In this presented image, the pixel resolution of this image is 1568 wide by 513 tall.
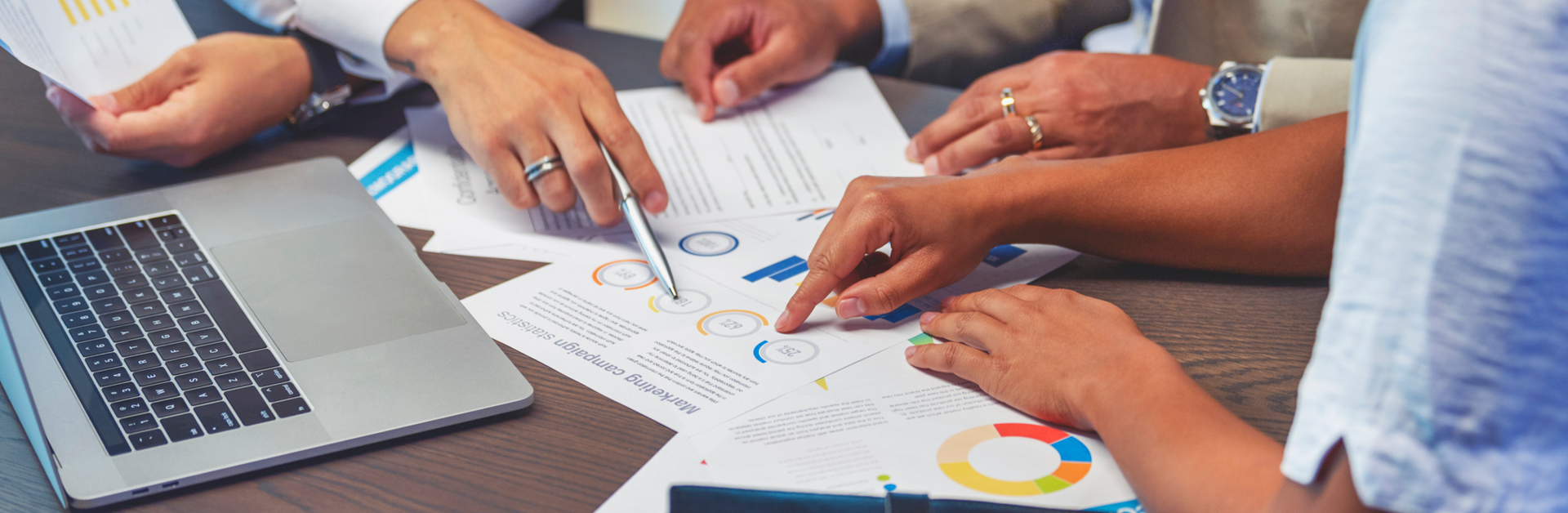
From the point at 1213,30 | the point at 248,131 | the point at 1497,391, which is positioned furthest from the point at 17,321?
the point at 1213,30

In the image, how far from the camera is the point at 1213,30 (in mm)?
1051

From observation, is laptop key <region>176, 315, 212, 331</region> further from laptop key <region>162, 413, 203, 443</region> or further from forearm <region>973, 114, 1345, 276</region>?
forearm <region>973, 114, 1345, 276</region>

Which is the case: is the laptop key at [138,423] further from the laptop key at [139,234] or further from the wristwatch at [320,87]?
the wristwatch at [320,87]

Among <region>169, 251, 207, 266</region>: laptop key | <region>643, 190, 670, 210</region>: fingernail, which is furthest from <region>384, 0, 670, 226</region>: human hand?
<region>169, 251, 207, 266</region>: laptop key

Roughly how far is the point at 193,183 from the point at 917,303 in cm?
60

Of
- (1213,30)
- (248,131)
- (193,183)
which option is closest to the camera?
(193,183)

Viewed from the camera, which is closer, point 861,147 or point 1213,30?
point 861,147

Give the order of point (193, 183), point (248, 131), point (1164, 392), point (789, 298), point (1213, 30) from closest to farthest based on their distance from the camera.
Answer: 1. point (1164, 392)
2. point (789, 298)
3. point (193, 183)
4. point (248, 131)
5. point (1213, 30)

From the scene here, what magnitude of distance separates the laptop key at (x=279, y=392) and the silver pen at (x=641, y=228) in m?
0.25

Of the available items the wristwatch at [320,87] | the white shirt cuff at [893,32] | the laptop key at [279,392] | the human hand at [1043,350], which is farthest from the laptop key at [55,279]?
the white shirt cuff at [893,32]

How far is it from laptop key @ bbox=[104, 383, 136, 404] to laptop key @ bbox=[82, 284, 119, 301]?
0.37 ft

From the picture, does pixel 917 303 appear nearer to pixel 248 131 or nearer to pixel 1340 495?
pixel 1340 495

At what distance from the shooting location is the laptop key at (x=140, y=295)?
594 mm

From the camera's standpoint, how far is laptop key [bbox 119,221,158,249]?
2.17 feet
